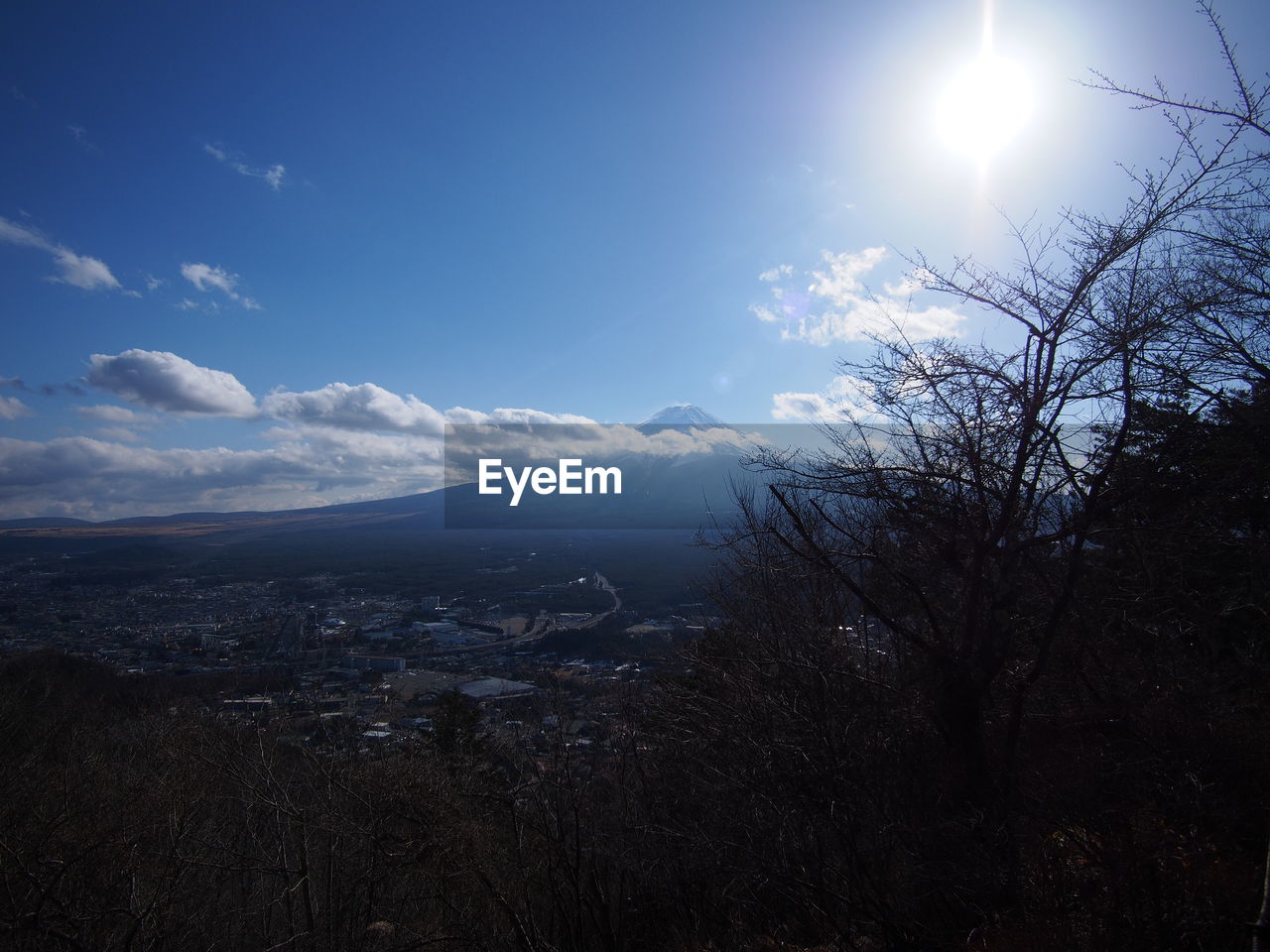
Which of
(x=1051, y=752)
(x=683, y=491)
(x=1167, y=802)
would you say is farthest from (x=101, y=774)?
(x=683, y=491)

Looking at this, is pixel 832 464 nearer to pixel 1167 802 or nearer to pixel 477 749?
pixel 1167 802

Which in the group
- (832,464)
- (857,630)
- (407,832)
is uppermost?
(832,464)

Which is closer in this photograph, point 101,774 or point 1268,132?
point 1268,132

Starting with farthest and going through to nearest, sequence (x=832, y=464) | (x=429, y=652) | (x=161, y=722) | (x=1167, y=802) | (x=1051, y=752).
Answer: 1. (x=429, y=652)
2. (x=161, y=722)
3. (x=832, y=464)
4. (x=1051, y=752)
5. (x=1167, y=802)

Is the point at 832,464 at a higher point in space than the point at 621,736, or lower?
higher

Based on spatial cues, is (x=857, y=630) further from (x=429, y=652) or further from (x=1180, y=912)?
(x=429, y=652)

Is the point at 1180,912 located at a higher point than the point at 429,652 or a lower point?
higher

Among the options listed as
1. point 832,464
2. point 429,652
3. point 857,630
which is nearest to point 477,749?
point 857,630

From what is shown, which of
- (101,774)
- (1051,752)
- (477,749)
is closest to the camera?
(1051,752)

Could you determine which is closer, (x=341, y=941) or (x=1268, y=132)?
(x=1268, y=132)
